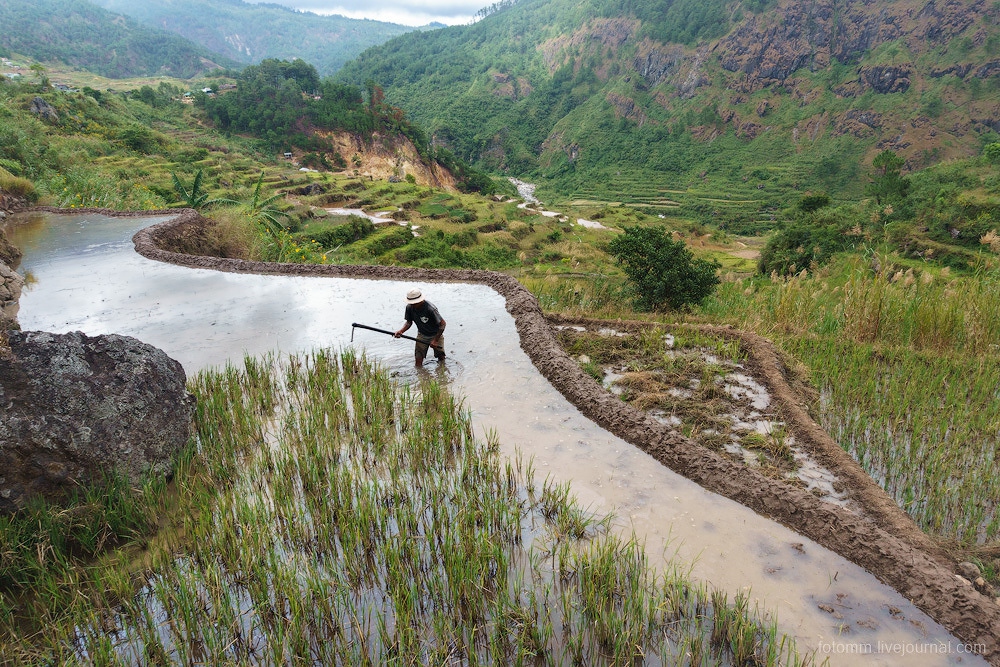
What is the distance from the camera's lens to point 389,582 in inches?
142

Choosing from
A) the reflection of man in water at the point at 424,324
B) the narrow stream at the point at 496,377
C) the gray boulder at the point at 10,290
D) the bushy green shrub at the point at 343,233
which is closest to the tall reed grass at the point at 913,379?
the narrow stream at the point at 496,377

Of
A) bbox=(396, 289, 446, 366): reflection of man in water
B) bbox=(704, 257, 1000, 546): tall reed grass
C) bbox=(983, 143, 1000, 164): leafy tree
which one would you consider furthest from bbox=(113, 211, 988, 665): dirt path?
bbox=(983, 143, 1000, 164): leafy tree

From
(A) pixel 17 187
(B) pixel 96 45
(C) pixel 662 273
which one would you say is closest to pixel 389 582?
(C) pixel 662 273

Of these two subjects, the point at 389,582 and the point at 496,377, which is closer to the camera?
the point at 389,582

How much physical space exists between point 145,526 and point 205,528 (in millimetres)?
739

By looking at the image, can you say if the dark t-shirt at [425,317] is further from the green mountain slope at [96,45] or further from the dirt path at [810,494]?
the green mountain slope at [96,45]

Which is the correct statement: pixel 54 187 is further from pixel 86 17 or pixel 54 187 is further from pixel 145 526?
pixel 86 17

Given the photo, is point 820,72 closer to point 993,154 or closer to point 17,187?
point 993,154

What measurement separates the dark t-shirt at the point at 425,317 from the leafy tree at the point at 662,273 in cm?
491

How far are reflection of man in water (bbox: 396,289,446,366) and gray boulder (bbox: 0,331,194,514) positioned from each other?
2.81m

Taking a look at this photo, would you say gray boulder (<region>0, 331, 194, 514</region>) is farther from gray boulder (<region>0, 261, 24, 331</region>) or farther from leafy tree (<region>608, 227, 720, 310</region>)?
leafy tree (<region>608, 227, 720, 310</region>)

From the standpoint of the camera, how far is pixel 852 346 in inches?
302

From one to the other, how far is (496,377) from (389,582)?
11.1 ft

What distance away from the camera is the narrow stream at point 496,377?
3.36 m
